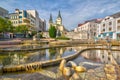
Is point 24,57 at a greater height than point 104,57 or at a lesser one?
greater

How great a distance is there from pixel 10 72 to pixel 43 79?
3127mm

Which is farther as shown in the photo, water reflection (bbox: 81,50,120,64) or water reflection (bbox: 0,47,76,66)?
water reflection (bbox: 81,50,120,64)

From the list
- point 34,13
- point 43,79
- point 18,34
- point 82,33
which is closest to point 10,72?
point 43,79

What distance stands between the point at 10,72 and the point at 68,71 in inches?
184

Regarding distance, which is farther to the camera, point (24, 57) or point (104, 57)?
point (104, 57)

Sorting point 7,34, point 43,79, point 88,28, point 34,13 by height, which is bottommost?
point 43,79

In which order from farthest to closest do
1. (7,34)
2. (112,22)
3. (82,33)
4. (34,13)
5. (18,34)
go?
(34,13)
(82,33)
(18,34)
(7,34)
(112,22)

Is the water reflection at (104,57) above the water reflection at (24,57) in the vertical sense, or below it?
below

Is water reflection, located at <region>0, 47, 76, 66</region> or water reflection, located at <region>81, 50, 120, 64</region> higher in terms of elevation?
water reflection, located at <region>0, 47, 76, 66</region>

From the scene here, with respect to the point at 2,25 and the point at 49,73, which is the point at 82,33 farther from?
the point at 49,73

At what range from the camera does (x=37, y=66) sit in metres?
9.84

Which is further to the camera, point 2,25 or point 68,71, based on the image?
point 2,25

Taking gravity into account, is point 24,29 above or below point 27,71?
above

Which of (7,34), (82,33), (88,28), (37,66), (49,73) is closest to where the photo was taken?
(49,73)
